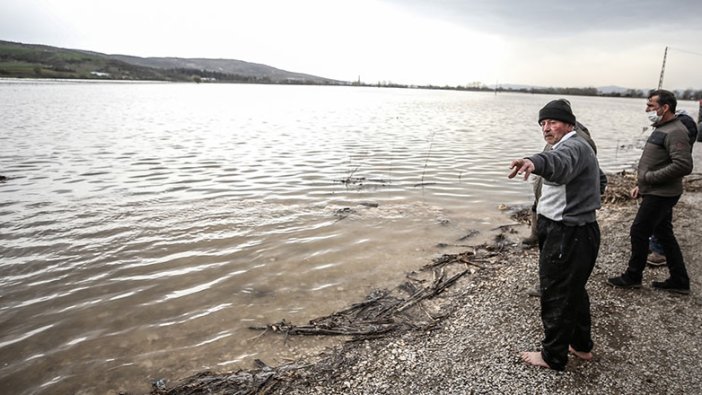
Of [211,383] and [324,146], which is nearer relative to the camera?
[211,383]

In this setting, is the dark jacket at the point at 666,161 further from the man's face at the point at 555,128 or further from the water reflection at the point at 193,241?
the water reflection at the point at 193,241

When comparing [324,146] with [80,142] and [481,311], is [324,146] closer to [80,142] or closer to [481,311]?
[80,142]

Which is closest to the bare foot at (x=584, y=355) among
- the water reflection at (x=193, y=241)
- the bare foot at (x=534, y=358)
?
the bare foot at (x=534, y=358)

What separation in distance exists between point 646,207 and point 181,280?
7.02 metres

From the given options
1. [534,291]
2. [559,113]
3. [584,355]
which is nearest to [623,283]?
[534,291]

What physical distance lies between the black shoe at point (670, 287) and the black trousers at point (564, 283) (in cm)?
243

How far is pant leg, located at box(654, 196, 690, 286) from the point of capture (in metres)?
5.16

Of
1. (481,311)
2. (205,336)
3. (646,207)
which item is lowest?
(205,336)

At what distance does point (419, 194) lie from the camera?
1173 cm

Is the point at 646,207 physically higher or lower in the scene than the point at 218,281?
higher

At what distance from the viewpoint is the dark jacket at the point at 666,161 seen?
4.67 meters

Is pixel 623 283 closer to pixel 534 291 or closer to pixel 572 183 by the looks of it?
pixel 534 291

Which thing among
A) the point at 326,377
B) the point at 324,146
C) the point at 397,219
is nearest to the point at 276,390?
the point at 326,377

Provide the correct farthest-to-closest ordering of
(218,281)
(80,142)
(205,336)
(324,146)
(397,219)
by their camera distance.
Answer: (324,146) < (80,142) < (397,219) < (218,281) < (205,336)
